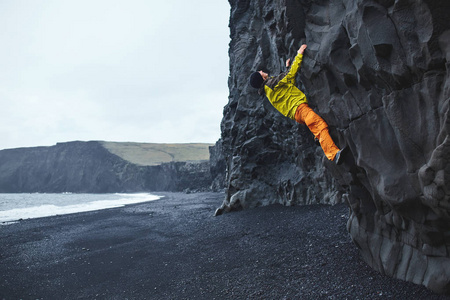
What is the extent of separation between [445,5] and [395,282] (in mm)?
4727

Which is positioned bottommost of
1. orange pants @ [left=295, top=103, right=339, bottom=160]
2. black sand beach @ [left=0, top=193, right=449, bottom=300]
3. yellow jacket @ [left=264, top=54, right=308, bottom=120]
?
black sand beach @ [left=0, top=193, right=449, bottom=300]

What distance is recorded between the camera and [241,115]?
24.2 metres

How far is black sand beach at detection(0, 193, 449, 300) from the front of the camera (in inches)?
245

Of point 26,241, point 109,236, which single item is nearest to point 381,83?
point 109,236

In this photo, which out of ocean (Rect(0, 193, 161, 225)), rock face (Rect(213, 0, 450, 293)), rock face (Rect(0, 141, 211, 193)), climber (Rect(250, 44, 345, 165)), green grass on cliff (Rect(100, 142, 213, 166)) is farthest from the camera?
green grass on cliff (Rect(100, 142, 213, 166))

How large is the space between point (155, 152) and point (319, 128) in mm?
139552

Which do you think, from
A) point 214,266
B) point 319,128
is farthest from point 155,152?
point 319,128

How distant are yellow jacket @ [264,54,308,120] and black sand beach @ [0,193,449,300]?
13.2ft

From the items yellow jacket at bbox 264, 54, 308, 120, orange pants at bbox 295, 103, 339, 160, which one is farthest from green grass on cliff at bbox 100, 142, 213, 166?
orange pants at bbox 295, 103, 339, 160

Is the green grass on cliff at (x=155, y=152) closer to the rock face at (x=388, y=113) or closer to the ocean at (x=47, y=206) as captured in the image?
the ocean at (x=47, y=206)

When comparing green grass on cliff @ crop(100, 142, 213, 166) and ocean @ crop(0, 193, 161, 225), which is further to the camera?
green grass on cliff @ crop(100, 142, 213, 166)

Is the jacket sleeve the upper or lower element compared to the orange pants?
A: upper

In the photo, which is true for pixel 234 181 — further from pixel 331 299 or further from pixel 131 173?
pixel 131 173

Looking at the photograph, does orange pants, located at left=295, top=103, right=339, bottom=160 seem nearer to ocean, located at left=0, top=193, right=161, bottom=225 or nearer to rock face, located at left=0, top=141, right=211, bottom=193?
ocean, located at left=0, top=193, right=161, bottom=225
